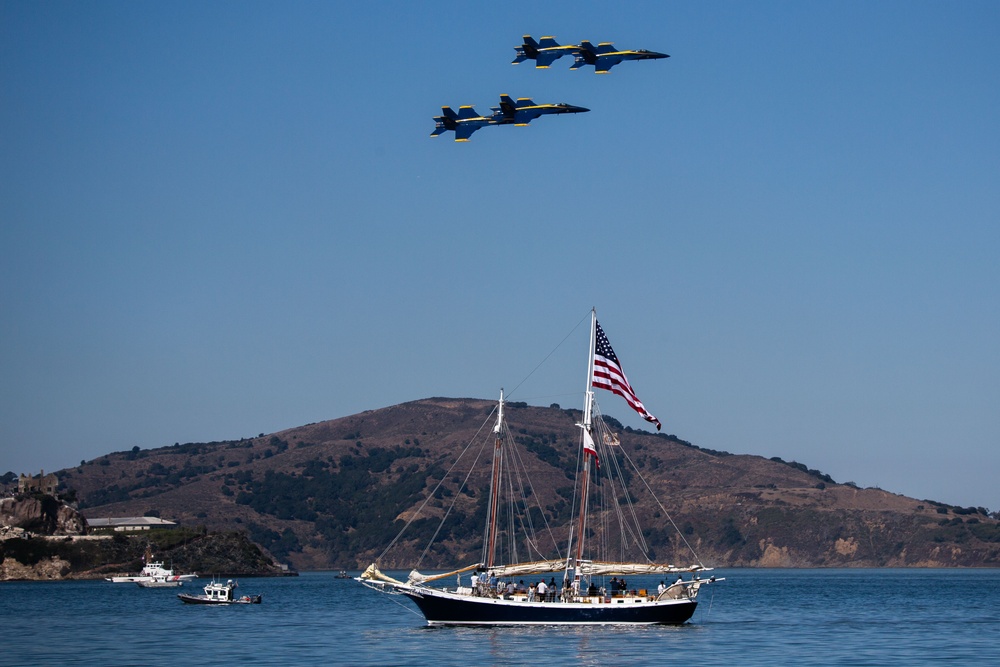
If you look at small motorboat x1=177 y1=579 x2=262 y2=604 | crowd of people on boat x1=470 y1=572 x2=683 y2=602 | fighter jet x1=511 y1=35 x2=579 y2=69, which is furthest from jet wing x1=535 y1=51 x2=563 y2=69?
small motorboat x1=177 y1=579 x2=262 y2=604

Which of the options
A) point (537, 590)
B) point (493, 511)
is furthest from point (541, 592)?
point (493, 511)

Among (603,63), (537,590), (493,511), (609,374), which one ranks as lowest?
(537,590)

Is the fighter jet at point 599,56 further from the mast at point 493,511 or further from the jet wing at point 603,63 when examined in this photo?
the mast at point 493,511

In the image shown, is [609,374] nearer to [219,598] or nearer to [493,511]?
[493,511]

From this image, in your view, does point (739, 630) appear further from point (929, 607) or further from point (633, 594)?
point (929, 607)

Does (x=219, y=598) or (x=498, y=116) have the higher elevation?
(x=498, y=116)

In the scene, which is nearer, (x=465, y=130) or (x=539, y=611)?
(x=539, y=611)

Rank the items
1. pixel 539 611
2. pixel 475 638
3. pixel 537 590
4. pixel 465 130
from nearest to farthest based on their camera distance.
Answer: pixel 475 638, pixel 539 611, pixel 537 590, pixel 465 130

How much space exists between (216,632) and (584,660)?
34.5m

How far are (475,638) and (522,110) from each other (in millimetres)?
34801

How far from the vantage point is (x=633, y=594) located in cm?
9300

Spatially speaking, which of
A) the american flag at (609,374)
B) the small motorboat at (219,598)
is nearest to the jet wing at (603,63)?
the american flag at (609,374)

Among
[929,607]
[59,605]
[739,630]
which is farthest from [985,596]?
[59,605]

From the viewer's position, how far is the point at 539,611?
8894cm
